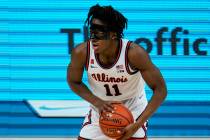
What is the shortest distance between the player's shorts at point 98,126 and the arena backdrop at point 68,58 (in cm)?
251

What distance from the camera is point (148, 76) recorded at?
4.64 meters

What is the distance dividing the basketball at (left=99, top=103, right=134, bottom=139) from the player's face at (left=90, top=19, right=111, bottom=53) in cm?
47

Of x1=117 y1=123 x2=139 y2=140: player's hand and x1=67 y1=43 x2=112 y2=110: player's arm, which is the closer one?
x1=117 y1=123 x2=139 y2=140: player's hand

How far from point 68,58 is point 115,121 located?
2985 millimetres

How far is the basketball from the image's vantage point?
4609 mm

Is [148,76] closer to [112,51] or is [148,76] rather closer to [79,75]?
[112,51]

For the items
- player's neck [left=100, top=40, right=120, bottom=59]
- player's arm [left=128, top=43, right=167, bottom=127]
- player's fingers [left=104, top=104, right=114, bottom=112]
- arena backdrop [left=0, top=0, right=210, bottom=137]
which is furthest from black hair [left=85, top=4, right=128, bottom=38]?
arena backdrop [left=0, top=0, right=210, bottom=137]

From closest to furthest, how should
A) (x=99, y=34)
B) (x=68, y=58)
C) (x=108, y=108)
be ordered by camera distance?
(x=99, y=34), (x=108, y=108), (x=68, y=58)

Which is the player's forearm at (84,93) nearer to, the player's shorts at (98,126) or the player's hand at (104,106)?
the player's hand at (104,106)

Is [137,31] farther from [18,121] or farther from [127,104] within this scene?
[127,104]

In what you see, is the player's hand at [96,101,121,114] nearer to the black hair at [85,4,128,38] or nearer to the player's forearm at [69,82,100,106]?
the player's forearm at [69,82,100,106]

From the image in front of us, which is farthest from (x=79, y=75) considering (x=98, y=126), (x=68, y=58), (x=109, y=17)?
(x=68, y=58)

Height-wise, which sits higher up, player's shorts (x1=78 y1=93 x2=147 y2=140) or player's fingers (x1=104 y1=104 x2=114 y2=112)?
player's fingers (x1=104 y1=104 x2=114 y2=112)

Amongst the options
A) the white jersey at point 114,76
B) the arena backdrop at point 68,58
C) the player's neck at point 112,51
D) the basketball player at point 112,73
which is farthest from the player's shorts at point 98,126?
the arena backdrop at point 68,58
